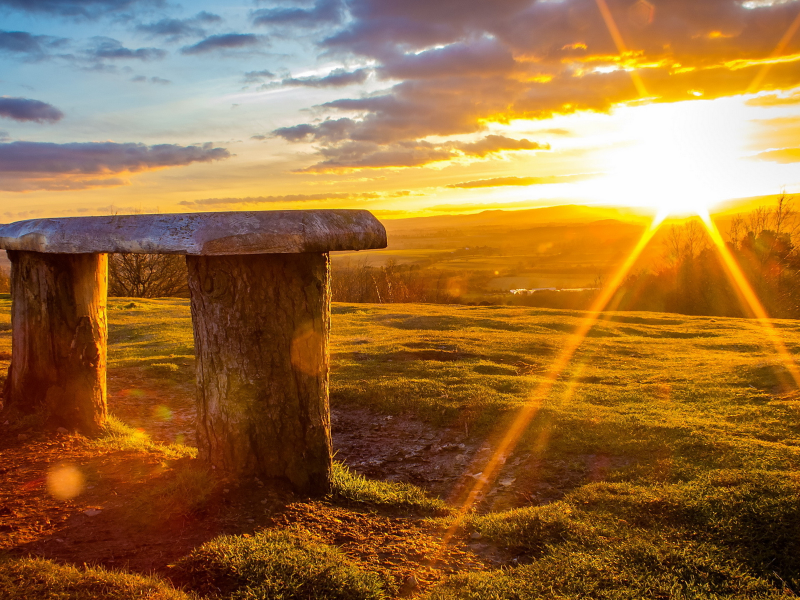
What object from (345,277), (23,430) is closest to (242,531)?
(23,430)

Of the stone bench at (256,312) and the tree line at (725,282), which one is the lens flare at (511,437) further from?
the tree line at (725,282)

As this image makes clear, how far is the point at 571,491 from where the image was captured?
5.43 metres

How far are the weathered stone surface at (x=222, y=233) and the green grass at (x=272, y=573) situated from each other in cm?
206

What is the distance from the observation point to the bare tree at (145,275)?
3600 cm

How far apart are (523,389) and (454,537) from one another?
5222 mm

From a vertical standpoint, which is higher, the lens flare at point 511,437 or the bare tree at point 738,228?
the bare tree at point 738,228

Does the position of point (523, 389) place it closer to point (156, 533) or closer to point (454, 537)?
point (454, 537)

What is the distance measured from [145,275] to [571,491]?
37275 mm

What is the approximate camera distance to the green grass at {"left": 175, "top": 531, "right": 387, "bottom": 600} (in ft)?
10.8

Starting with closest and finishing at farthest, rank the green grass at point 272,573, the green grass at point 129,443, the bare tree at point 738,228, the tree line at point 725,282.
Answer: the green grass at point 272,573 < the green grass at point 129,443 < the tree line at point 725,282 < the bare tree at point 738,228

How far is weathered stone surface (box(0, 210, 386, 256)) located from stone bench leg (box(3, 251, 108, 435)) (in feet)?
3.11

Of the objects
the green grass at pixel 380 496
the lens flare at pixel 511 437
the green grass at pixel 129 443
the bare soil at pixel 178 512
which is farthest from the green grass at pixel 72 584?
the lens flare at pixel 511 437

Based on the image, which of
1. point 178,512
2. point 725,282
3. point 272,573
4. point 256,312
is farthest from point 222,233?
point 725,282

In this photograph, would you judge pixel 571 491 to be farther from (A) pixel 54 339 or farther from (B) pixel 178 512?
(A) pixel 54 339
